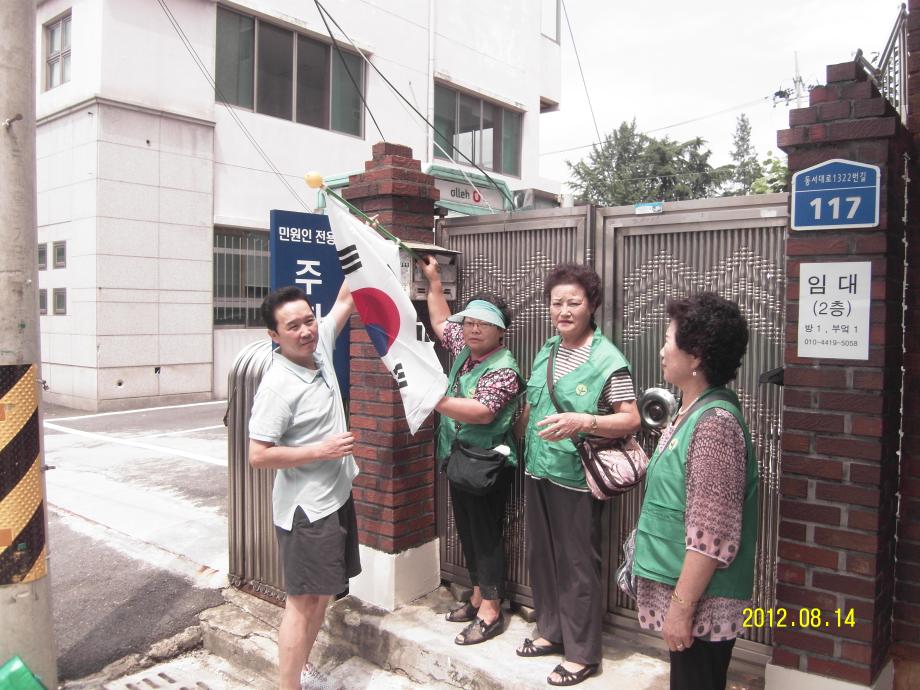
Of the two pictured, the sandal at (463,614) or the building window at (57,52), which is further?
the building window at (57,52)

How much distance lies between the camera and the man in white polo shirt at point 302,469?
3.12 m

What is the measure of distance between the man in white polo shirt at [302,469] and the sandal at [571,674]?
40.7 inches

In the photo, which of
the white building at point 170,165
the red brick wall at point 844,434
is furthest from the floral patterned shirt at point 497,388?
the white building at point 170,165

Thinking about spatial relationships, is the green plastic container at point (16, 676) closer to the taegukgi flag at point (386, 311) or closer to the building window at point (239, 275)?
the taegukgi flag at point (386, 311)

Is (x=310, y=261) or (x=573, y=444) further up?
(x=310, y=261)

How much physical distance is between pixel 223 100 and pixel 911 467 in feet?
44.1

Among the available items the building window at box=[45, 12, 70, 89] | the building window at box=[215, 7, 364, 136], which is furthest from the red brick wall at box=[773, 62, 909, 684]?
the building window at box=[45, 12, 70, 89]

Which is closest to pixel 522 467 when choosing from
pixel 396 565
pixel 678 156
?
pixel 396 565

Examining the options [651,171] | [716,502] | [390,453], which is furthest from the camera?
[651,171]

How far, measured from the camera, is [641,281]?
3.51 meters

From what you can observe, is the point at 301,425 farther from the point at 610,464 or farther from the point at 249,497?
the point at 249,497

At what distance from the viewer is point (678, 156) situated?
37.2m

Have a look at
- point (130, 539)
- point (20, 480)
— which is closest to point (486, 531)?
point (20, 480)

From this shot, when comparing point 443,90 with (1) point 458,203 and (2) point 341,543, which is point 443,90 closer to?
(1) point 458,203
